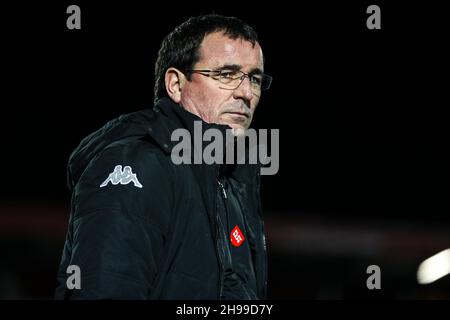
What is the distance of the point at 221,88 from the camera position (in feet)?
6.05

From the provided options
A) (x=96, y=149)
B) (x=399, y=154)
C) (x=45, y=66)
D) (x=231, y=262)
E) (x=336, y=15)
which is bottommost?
(x=231, y=262)

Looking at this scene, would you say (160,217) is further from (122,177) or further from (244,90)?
(244,90)

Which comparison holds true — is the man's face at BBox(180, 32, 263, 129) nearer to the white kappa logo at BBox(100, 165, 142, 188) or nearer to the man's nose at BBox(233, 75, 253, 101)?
the man's nose at BBox(233, 75, 253, 101)

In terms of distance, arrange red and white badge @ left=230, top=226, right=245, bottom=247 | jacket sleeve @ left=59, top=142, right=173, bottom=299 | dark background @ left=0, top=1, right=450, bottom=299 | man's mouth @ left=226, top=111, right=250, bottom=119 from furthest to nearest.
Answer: dark background @ left=0, top=1, right=450, bottom=299, man's mouth @ left=226, top=111, right=250, bottom=119, red and white badge @ left=230, top=226, right=245, bottom=247, jacket sleeve @ left=59, top=142, right=173, bottom=299

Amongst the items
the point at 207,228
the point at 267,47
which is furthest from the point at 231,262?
the point at 267,47

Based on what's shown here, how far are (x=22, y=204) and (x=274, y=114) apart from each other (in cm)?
197

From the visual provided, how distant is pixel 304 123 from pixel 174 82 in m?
3.54

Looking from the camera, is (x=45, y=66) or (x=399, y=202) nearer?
(x=45, y=66)

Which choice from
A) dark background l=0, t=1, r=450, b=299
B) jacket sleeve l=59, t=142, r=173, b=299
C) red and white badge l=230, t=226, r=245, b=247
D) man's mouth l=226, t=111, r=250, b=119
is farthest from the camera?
dark background l=0, t=1, r=450, b=299

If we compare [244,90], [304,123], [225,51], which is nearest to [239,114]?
[244,90]

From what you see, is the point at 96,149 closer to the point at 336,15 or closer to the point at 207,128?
the point at 207,128

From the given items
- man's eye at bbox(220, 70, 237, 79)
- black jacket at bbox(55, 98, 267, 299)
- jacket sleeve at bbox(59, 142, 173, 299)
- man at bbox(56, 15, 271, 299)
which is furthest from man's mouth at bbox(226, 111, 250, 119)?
jacket sleeve at bbox(59, 142, 173, 299)

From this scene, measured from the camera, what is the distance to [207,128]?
1621mm

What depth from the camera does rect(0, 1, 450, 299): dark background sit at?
169 inches
